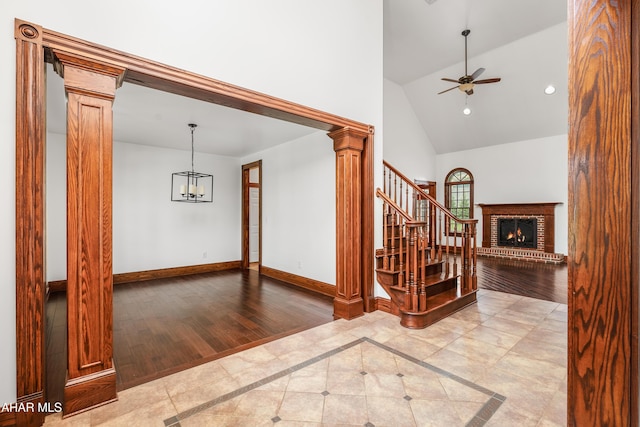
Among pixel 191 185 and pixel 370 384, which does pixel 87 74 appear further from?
pixel 191 185

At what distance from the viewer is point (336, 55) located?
340 cm

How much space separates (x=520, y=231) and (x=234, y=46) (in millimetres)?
8747

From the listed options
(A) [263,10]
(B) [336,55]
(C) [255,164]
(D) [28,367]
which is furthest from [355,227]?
(C) [255,164]

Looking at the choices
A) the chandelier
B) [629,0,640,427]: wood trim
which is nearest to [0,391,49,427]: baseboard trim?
[629,0,640,427]: wood trim

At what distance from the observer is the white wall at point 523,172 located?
25.3 feet

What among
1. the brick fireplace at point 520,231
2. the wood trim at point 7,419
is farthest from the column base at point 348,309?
the brick fireplace at point 520,231

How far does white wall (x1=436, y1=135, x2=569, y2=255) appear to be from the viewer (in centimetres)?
772

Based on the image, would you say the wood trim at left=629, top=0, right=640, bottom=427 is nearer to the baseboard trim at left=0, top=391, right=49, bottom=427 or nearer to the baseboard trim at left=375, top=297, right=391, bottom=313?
the baseboard trim at left=0, top=391, right=49, bottom=427

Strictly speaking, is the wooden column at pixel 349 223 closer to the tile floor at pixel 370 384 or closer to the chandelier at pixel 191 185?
the tile floor at pixel 370 384

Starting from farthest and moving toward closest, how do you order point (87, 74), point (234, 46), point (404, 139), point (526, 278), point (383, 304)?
point (404, 139)
point (526, 278)
point (383, 304)
point (234, 46)
point (87, 74)

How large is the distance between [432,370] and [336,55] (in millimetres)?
3296

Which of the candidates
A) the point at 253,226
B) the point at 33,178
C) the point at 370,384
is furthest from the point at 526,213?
the point at 33,178

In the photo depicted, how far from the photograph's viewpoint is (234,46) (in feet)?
8.51

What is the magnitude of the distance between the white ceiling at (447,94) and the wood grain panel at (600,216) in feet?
12.2
